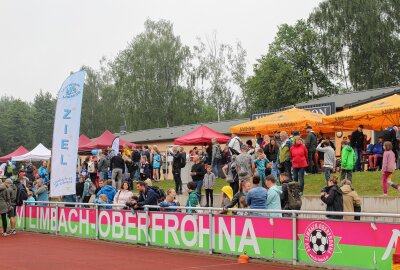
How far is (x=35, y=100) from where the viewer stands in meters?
99.8

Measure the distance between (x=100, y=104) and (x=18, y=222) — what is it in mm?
60895

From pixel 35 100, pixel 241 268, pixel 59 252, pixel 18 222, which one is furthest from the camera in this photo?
pixel 35 100

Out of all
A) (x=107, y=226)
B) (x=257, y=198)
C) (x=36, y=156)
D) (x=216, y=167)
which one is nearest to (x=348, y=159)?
(x=257, y=198)

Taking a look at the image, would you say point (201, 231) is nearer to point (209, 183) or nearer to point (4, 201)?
point (209, 183)

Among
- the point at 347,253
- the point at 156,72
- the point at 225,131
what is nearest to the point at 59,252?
the point at 347,253

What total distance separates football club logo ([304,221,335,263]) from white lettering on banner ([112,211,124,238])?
6.65m

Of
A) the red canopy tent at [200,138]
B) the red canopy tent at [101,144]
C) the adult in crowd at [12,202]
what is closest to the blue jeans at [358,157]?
the red canopy tent at [200,138]

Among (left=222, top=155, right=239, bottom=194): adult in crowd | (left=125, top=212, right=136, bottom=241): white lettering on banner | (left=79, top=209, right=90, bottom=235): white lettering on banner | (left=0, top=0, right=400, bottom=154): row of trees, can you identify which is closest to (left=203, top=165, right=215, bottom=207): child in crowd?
(left=222, top=155, right=239, bottom=194): adult in crowd

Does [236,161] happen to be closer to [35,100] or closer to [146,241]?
[146,241]

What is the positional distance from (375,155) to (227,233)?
1005cm

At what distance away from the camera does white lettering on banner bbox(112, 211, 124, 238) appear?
16469mm

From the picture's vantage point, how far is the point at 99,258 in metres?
13.5

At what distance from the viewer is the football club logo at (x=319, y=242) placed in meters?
10.8

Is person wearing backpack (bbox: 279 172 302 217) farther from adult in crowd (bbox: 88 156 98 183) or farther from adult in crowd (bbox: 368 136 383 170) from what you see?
adult in crowd (bbox: 88 156 98 183)
